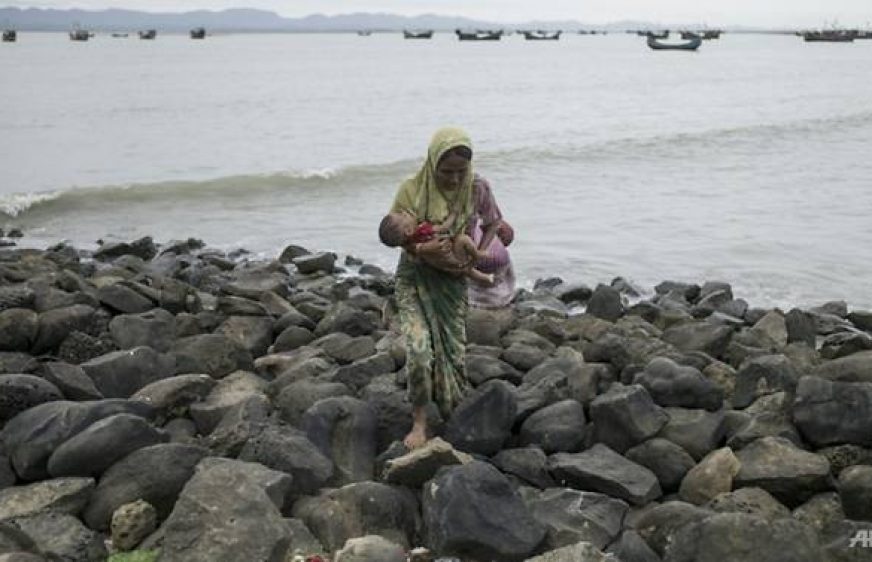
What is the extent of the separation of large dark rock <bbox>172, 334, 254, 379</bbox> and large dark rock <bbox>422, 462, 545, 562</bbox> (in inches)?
102

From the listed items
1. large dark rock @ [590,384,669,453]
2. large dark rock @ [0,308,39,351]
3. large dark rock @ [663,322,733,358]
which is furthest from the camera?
large dark rock @ [663,322,733,358]

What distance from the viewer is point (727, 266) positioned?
12.3m

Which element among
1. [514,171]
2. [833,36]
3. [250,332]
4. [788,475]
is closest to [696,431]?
[788,475]

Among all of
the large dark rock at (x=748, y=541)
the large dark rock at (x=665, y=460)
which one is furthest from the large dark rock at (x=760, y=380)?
the large dark rock at (x=748, y=541)

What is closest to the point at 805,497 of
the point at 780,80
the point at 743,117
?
the point at 743,117

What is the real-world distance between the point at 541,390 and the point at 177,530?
2.42 m

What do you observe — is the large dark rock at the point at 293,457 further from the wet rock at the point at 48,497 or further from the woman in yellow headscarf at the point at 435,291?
the wet rock at the point at 48,497

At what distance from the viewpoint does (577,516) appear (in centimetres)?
415

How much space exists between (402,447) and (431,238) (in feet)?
3.66

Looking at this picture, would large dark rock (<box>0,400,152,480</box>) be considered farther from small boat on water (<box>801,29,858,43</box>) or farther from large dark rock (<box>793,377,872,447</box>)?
small boat on water (<box>801,29,858,43</box>)

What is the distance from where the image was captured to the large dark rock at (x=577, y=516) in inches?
159

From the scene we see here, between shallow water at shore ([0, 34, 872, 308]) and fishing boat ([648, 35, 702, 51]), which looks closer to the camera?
shallow water at shore ([0, 34, 872, 308])

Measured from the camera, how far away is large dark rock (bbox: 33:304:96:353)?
666 centimetres

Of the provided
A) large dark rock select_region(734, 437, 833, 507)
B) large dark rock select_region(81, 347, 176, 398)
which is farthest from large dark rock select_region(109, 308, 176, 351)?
large dark rock select_region(734, 437, 833, 507)
